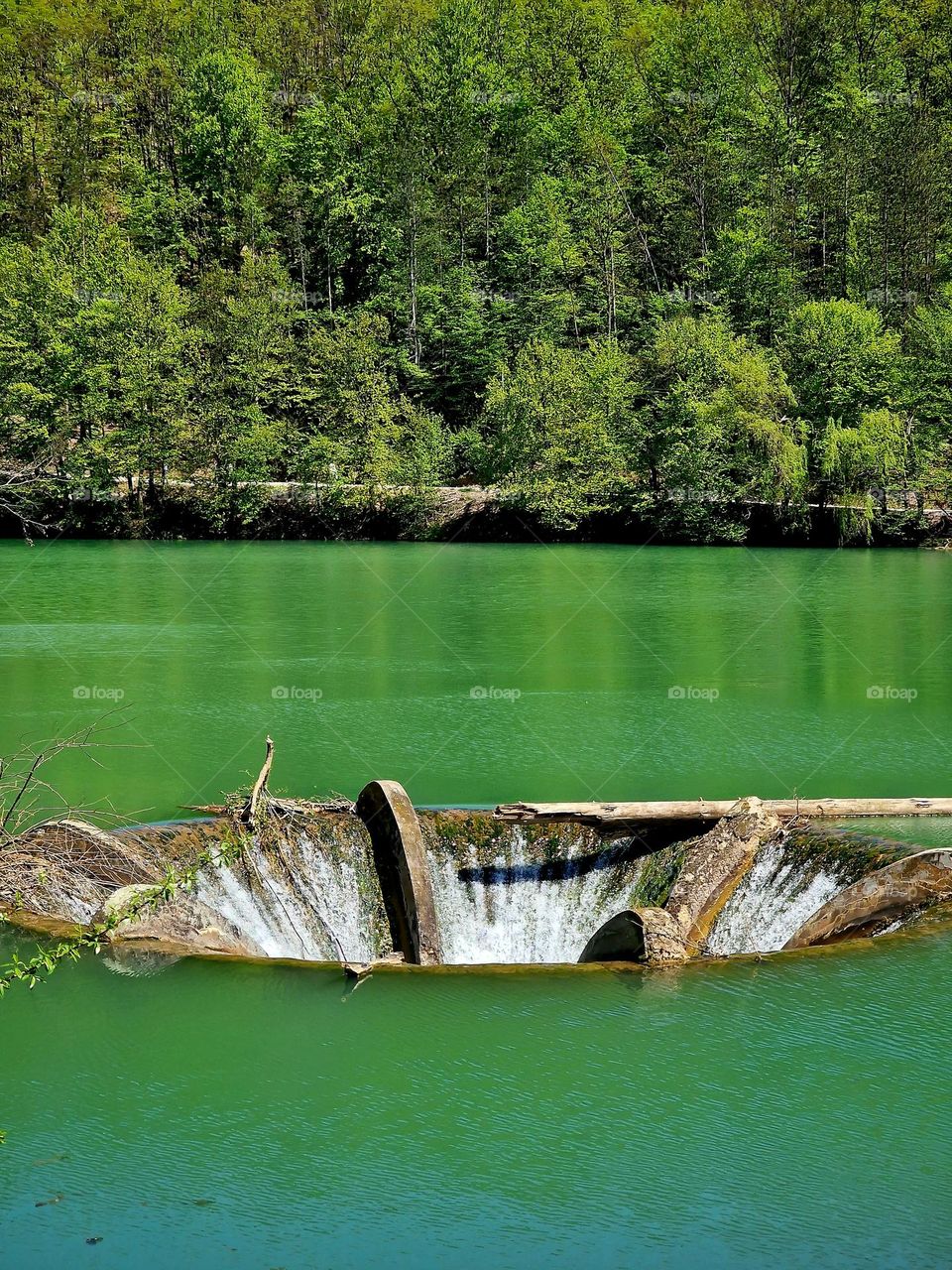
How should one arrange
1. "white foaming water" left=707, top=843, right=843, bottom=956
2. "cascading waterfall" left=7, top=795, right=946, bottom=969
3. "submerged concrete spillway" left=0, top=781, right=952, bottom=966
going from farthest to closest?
"white foaming water" left=707, top=843, right=843, bottom=956, "cascading waterfall" left=7, top=795, right=946, bottom=969, "submerged concrete spillway" left=0, top=781, right=952, bottom=966

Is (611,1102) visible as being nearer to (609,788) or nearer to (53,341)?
(609,788)

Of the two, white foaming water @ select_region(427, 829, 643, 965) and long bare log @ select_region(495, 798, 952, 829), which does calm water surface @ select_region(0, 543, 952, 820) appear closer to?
white foaming water @ select_region(427, 829, 643, 965)

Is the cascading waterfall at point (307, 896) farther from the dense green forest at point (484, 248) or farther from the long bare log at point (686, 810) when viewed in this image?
the dense green forest at point (484, 248)

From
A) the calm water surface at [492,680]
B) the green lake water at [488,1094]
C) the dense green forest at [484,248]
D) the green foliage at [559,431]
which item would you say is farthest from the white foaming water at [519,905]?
the green foliage at [559,431]

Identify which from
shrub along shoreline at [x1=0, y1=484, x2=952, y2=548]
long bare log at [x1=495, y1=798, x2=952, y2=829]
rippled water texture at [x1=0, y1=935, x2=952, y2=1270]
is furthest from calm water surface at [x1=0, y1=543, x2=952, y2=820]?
shrub along shoreline at [x1=0, y1=484, x2=952, y2=548]

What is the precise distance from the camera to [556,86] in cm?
9012

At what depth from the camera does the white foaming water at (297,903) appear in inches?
423

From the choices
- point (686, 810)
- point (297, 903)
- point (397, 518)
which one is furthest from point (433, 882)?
point (397, 518)

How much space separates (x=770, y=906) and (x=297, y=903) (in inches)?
154

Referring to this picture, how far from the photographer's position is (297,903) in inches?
440

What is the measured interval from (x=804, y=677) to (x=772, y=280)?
48.5 metres

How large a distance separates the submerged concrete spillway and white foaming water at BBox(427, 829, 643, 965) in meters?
0.01

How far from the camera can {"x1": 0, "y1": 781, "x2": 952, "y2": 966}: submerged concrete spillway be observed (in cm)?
1028

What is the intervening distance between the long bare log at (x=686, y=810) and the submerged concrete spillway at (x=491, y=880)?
0.02 metres
